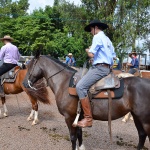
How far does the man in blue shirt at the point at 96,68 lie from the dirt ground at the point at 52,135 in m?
1.44

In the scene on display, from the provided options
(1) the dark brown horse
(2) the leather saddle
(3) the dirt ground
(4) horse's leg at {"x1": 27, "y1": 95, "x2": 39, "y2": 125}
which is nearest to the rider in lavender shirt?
(4) horse's leg at {"x1": 27, "y1": 95, "x2": 39, "y2": 125}

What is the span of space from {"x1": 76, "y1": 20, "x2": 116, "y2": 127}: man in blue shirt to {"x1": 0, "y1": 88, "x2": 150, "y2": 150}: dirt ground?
144cm

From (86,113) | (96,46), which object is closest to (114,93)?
(86,113)

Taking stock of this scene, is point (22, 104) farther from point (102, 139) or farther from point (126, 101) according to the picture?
point (126, 101)

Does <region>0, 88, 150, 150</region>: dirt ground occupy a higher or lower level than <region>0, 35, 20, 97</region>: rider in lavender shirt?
lower

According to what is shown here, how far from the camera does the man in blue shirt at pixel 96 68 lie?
4379 millimetres

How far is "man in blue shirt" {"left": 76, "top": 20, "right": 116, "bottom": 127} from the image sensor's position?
14.4 feet

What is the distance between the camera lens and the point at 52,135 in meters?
6.32

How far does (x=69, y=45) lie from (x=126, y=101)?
2535 centimetres

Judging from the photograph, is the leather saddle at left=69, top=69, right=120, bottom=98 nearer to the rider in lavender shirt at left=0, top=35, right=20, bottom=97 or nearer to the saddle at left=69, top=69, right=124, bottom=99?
the saddle at left=69, top=69, right=124, bottom=99

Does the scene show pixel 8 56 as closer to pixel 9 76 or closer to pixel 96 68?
pixel 9 76

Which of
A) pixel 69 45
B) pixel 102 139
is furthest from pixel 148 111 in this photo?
pixel 69 45

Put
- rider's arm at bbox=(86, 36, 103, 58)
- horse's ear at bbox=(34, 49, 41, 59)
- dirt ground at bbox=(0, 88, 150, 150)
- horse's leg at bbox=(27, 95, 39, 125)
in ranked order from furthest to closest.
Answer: horse's leg at bbox=(27, 95, 39, 125), dirt ground at bbox=(0, 88, 150, 150), horse's ear at bbox=(34, 49, 41, 59), rider's arm at bbox=(86, 36, 103, 58)

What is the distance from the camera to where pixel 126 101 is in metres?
4.40
